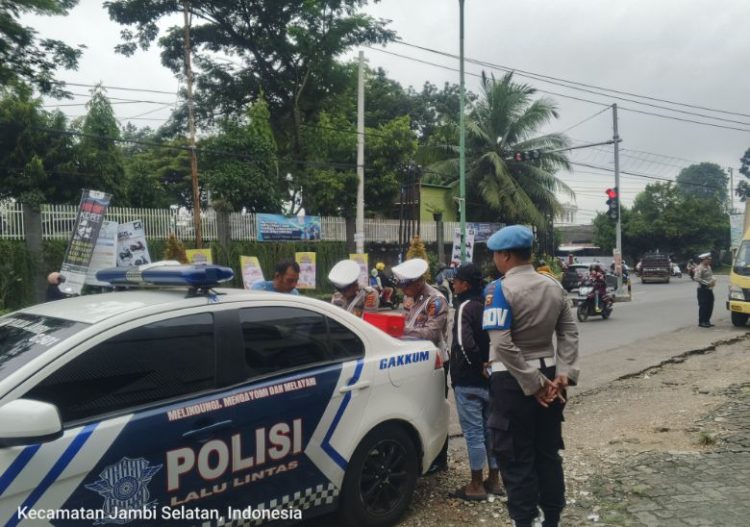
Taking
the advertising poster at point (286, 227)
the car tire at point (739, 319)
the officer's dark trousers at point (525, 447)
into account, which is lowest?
the car tire at point (739, 319)

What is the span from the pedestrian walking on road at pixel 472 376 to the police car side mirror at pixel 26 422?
252 cm

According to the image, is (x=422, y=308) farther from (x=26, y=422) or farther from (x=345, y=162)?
(x=345, y=162)

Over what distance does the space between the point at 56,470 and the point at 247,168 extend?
18.7 meters

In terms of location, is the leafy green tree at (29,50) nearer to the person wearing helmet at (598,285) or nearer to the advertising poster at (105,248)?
the advertising poster at (105,248)

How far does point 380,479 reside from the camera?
3674 mm

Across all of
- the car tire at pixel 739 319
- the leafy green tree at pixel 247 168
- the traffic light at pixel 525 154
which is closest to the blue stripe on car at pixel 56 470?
the car tire at pixel 739 319

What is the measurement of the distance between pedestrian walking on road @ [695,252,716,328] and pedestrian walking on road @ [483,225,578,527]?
11.6 m

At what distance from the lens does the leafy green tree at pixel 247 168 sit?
2002 centimetres

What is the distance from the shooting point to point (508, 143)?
2942 cm

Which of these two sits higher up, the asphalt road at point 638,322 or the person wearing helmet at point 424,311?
the person wearing helmet at point 424,311

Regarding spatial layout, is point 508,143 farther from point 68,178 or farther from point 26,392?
point 26,392

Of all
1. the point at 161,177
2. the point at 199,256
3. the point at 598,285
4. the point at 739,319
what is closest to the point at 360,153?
the point at 199,256

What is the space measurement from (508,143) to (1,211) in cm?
2180

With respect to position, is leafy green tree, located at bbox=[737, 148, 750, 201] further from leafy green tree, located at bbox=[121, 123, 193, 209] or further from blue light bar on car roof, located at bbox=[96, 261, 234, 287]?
blue light bar on car roof, located at bbox=[96, 261, 234, 287]
